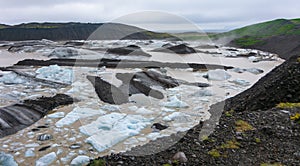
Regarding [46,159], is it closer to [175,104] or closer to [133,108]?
[133,108]

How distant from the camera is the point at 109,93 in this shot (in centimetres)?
980

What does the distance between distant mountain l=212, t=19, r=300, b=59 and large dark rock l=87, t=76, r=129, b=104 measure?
1958 centimetres

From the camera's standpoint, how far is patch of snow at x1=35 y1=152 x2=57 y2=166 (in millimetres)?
4812

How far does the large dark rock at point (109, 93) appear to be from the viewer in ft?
30.0

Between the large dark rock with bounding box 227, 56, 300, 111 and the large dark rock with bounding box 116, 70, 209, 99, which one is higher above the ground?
the large dark rock with bounding box 227, 56, 300, 111

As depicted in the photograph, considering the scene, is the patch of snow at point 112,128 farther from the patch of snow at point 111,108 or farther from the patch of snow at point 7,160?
the patch of snow at point 7,160

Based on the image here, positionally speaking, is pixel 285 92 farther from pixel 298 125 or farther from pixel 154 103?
pixel 154 103

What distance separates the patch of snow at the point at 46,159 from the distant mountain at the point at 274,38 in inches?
946

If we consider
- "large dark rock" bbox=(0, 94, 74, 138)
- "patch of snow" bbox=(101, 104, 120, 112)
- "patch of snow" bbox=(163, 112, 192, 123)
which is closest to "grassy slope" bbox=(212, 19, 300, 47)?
"patch of snow" bbox=(163, 112, 192, 123)

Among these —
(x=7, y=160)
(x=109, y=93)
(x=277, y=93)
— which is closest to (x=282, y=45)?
(x=277, y=93)

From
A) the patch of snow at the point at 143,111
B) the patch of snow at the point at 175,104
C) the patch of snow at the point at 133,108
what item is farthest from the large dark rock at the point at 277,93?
the patch of snow at the point at 133,108

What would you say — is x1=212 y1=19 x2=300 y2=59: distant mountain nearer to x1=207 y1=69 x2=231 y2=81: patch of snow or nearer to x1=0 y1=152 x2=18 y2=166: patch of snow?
x1=207 y1=69 x2=231 y2=81: patch of snow

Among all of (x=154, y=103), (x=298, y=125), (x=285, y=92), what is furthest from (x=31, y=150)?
(x=285, y=92)

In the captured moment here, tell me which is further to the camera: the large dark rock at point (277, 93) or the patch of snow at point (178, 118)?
the patch of snow at point (178, 118)
